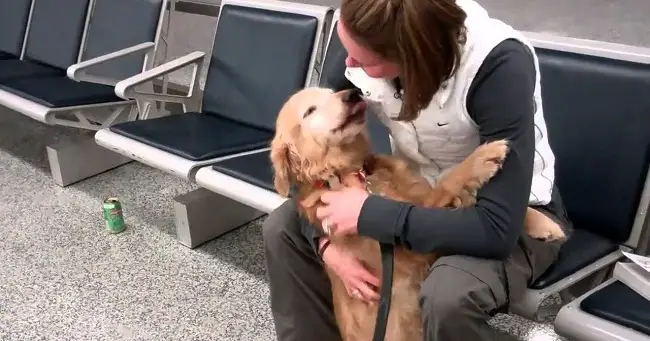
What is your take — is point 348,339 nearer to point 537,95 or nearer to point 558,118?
point 537,95

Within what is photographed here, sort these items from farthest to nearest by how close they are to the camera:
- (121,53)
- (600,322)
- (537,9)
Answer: (121,53) → (537,9) → (600,322)

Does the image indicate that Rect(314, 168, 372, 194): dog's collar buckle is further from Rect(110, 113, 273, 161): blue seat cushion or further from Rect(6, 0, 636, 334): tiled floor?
Rect(110, 113, 273, 161): blue seat cushion

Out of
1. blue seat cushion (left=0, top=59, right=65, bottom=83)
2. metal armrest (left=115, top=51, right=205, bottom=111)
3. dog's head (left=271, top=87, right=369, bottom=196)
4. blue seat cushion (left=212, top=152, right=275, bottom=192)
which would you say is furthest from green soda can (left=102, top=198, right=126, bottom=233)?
dog's head (left=271, top=87, right=369, bottom=196)

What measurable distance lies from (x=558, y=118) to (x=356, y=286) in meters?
0.72

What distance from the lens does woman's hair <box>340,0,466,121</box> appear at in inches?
44.5

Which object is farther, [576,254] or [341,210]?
[576,254]

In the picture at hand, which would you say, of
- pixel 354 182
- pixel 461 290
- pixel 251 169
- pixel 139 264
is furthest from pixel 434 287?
pixel 139 264

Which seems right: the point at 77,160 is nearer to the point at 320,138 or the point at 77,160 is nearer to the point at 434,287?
the point at 320,138

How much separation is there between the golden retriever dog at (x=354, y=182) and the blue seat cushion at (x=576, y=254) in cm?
8

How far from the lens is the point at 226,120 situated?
2682 millimetres

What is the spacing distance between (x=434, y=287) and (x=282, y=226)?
444 millimetres

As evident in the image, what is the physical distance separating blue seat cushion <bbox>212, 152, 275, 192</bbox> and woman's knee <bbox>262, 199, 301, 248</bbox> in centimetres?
35

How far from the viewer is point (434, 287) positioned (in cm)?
127

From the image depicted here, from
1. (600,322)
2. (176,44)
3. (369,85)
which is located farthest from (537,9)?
(176,44)
